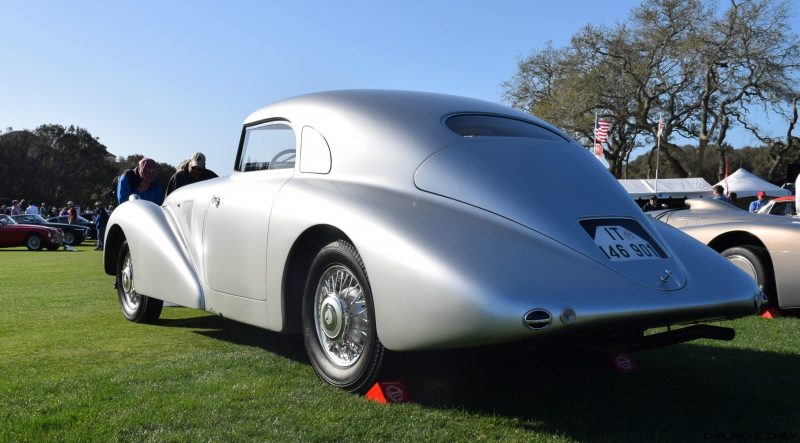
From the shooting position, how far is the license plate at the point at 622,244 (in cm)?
323

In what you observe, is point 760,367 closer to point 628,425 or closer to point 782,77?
point 628,425

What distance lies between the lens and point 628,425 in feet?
10.1

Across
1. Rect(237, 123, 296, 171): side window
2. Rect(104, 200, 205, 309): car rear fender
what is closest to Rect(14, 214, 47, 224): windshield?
Rect(104, 200, 205, 309): car rear fender

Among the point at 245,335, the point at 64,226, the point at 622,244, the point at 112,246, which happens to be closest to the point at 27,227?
the point at 64,226

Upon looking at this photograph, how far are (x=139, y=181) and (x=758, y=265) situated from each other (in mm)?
6134

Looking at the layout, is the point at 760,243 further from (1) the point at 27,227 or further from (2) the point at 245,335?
(1) the point at 27,227

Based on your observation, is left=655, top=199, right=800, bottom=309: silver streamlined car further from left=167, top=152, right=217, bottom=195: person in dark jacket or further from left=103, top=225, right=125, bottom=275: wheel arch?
left=103, top=225, right=125, bottom=275: wheel arch

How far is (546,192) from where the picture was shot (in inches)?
134

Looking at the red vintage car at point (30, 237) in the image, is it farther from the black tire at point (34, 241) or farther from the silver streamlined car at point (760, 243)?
the silver streamlined car at point (760, 243)

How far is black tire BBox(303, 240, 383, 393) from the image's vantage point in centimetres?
333

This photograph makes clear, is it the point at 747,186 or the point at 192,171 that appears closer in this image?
the point at 192,171

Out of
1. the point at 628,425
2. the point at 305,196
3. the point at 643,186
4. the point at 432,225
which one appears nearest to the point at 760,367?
the point at 628,425

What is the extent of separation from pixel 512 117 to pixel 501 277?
1541 mm

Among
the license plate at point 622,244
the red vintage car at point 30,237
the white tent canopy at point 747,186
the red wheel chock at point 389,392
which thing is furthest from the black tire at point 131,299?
the white tent canopy at point 747,186
